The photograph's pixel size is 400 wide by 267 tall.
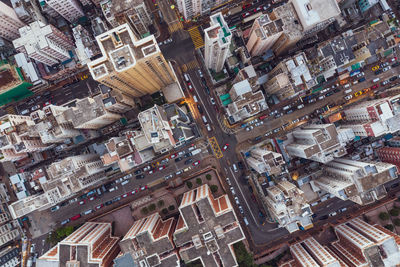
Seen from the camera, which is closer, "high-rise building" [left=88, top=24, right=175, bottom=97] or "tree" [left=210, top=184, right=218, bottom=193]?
"high-rise building" [left=88, top=24, right=175, bottom=97]

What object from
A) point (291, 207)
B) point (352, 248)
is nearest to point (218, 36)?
point (291, 207)

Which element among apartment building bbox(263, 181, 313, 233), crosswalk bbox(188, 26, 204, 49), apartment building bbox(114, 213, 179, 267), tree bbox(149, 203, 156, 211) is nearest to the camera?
apartment building bbox(263, 181, 313, 233)

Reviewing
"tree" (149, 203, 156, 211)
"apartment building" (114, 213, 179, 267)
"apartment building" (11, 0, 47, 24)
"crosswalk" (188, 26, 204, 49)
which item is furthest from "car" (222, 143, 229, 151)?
"apartment building" (11, 0, 47, 24)

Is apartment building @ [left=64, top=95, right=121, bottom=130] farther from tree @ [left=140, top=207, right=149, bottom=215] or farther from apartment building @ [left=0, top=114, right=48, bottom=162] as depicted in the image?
tree @ [left=140, top=207, right=149, bottom=215]

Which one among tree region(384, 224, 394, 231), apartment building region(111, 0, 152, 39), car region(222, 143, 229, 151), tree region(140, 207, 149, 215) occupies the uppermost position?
apartment building region(111, 0, 152, 39)

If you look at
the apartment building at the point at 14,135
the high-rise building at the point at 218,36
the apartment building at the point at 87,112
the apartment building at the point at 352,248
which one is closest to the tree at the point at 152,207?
the apartment building at the point at 87,112

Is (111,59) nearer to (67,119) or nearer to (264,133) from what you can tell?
(67,119)
